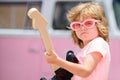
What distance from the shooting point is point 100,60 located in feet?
6.13

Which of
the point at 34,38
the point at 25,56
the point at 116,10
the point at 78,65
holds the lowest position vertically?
the point at 25,56

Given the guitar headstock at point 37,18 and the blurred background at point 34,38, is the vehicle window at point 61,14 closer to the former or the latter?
the blurred background at point 34,38

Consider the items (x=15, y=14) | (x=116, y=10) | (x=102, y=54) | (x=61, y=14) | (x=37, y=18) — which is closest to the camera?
(x=37, y=18)

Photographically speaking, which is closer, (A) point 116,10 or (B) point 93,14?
(B) point 93,14

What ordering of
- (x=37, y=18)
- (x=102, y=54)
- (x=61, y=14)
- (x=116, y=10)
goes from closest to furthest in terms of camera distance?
1. (x=37, y=18)
2. (x=102, y=54)
3. (x=116, y=10)
4. (x=61, y=14)

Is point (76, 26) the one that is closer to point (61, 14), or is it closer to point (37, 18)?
point (37, 18)

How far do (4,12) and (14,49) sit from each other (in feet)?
2.11

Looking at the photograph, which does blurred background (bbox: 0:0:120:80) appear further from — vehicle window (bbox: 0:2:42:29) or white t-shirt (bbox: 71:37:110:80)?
white t-shirt (bbox: 71:37:110:80)

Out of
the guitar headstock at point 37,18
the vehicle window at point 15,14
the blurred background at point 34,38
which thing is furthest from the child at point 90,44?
the vehicle window at point 15,14

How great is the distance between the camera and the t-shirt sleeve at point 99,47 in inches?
72.9

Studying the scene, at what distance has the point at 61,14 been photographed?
5758mm

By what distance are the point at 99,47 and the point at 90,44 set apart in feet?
0.19

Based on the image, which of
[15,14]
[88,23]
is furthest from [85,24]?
[15,14]

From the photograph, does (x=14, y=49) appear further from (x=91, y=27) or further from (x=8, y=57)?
(x=91, y=27)
